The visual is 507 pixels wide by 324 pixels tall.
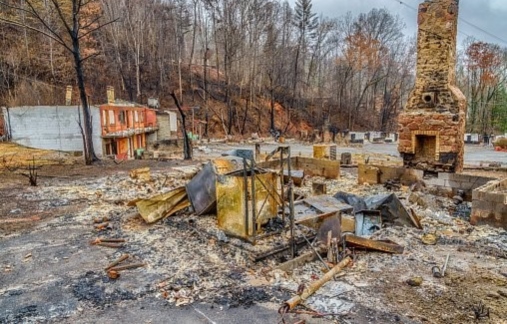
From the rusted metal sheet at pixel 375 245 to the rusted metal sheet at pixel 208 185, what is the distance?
2.79 m

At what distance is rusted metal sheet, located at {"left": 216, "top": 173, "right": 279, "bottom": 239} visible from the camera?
21.8 feet

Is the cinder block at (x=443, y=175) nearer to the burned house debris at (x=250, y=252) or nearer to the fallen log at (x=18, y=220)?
the burned house debris at (x=250, y=252)

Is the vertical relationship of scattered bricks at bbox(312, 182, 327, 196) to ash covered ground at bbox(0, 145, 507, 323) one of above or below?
above

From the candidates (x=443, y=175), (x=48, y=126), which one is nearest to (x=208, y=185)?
(x=443, y=175)

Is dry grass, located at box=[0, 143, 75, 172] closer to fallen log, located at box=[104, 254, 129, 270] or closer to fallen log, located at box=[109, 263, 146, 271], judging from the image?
fallen log, located at box=[104, 254, 129, 270]

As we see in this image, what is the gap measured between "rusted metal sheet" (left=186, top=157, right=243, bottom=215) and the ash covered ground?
403 millimetres

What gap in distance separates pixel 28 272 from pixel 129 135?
61.7 feet

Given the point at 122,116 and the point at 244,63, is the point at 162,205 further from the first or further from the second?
the point at 244,63

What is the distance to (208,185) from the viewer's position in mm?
8195

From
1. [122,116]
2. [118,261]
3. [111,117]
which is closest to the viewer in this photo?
[118,261]

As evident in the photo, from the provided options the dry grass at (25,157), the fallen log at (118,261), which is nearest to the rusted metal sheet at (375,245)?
the fallen log at (118,261)

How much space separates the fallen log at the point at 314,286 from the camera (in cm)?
447

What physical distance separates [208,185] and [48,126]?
16.1 m

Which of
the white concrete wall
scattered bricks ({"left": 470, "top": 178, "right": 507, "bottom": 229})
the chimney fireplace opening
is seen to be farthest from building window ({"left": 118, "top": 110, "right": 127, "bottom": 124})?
scattered bricks ({"left": 470, "top": 178, "right": 507, "bottom": 229})
